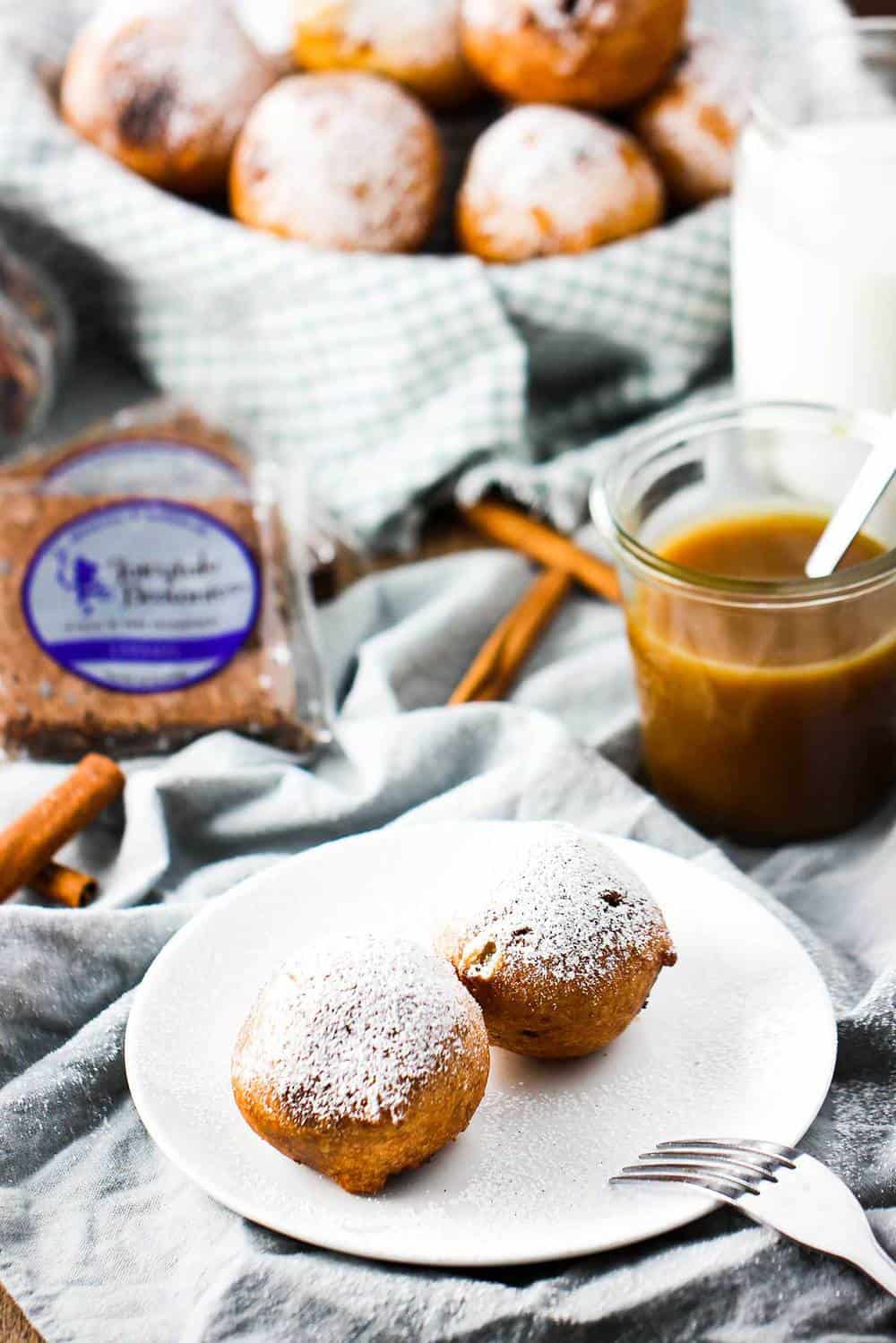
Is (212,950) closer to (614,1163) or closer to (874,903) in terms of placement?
(614,1163)

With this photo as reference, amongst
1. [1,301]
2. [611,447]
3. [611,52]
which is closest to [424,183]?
[611,52]

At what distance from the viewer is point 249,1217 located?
81 cm

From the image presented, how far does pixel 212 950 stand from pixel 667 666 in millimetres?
396

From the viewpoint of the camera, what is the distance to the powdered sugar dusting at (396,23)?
1.54m

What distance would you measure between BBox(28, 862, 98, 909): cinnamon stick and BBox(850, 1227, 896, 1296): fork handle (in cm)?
59

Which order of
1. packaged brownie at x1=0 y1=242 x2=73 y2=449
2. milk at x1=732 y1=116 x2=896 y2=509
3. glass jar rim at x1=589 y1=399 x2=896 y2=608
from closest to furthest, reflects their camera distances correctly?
glass jar rim at x1=589 y1=399 x2=896 y2=608
milk at x1=732 y1=116 x2=896 y2=509
packaged brownie at x1=0 y1=242 x2=73 y2=449

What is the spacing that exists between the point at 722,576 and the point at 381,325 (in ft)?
1.92

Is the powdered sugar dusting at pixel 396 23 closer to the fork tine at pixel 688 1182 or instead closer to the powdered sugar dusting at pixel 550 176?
the powdered sugar dusting at pixel 550 176

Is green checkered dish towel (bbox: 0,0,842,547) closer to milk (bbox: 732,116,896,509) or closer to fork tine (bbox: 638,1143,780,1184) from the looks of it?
milk (bbox: 732,116,896,509)

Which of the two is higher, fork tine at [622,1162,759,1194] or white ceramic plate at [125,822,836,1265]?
fork tine at [622,1162,759,1194]

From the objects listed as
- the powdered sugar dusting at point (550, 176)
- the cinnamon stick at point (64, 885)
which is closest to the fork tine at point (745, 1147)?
→ the cinnamon stick at point (64, 885)

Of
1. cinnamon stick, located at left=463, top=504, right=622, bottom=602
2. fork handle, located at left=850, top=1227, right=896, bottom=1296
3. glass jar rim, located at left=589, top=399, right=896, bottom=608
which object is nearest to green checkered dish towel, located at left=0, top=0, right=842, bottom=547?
cinnamon stick, located at left=463, top=504, right=622, bottom=602

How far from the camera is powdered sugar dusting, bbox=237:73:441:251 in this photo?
1.48 metres

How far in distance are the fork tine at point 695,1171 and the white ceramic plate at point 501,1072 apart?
12mm
